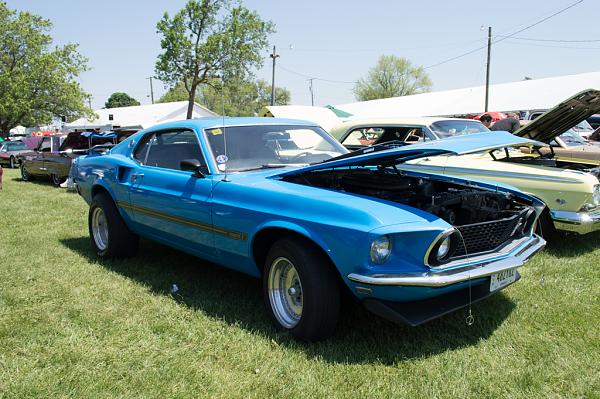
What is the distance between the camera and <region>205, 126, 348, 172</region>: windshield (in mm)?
4055

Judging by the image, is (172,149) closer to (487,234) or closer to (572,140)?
(487,234)

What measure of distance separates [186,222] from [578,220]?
3.88 m

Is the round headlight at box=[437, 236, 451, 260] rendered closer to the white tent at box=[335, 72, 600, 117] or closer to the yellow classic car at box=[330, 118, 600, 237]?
the yellow classic car at box=[330, 118, 600, 237]

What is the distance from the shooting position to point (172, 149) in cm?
462

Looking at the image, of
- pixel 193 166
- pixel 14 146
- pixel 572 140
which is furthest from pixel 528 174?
pixel 14 146

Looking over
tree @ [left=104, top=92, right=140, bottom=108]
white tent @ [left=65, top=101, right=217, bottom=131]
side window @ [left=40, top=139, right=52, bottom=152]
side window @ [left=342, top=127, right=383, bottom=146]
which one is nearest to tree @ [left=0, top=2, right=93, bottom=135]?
white tent @ [left=65, top=101, right=217, bottom=131]

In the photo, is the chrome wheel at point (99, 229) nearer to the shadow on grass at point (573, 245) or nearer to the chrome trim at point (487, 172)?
the chrome trim at point (487, 172)

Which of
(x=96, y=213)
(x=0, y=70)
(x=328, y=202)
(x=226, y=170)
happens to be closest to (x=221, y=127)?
(x=226, y=170)

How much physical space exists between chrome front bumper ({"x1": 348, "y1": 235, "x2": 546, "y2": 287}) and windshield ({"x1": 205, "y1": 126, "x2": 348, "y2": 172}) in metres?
1.59

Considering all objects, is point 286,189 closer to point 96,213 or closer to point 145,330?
point 145,330

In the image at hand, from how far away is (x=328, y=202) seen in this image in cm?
307

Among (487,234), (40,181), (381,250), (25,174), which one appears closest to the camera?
(381,250)

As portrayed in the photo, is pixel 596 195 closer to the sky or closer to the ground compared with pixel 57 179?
closer to the sky

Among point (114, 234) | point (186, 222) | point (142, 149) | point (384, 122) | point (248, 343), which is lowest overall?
point (248, 343)
